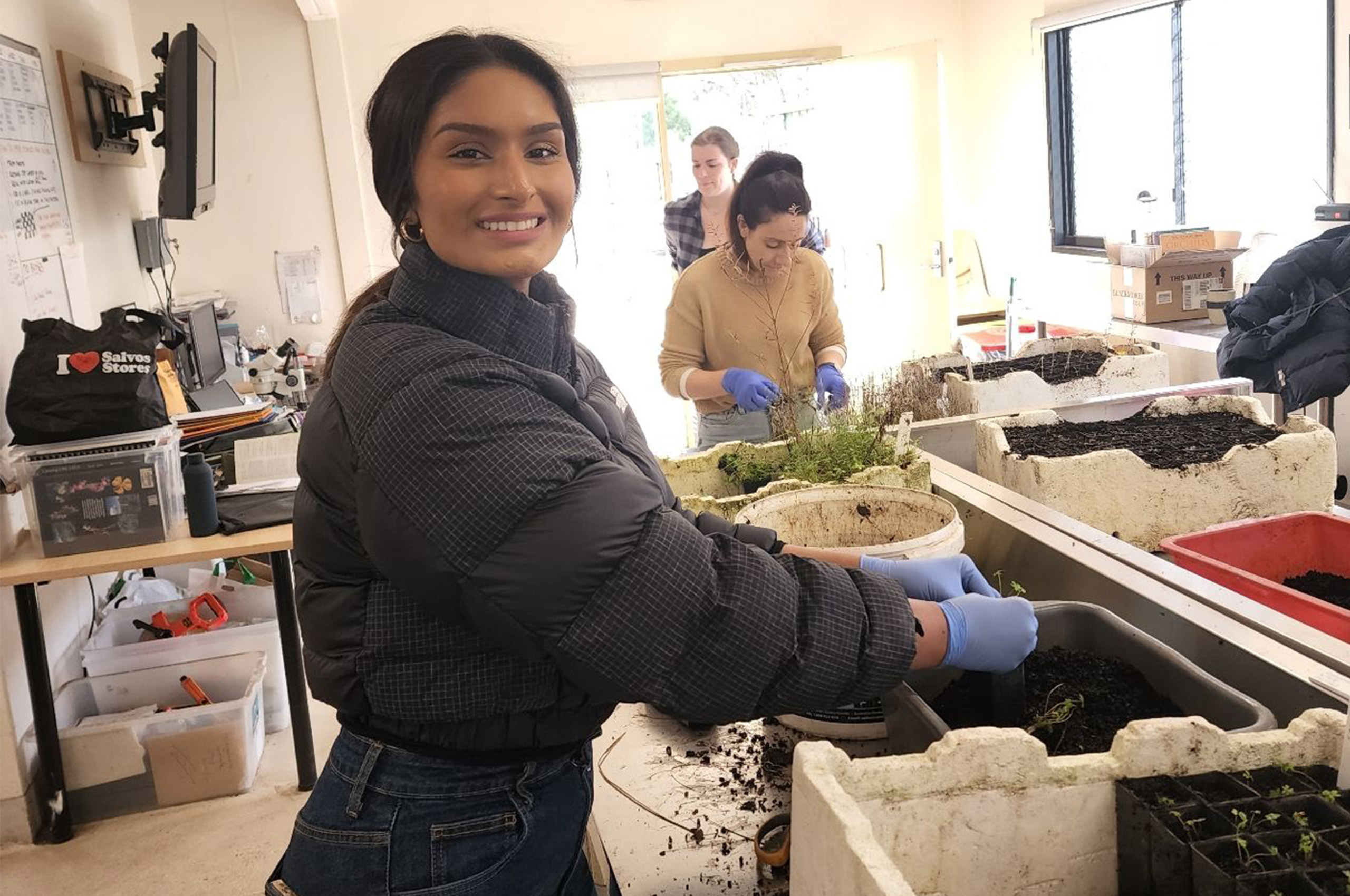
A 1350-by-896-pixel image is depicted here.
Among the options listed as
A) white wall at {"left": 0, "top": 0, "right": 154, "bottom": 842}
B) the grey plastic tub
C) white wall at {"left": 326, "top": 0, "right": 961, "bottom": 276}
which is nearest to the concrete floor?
white wall at {"left": 0, "top": 0, "right": 154, "bottom": 842}

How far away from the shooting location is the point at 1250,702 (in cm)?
107

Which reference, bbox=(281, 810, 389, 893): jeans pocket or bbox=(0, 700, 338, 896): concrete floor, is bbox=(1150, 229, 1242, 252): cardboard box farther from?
bbox=(281, 810, 389, 893): jeans pocket

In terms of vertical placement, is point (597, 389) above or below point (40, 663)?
above

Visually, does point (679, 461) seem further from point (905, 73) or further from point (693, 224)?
point (905, 73)

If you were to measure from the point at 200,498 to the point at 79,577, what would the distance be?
1.40 ft

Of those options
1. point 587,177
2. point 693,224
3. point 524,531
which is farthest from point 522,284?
point 587,177

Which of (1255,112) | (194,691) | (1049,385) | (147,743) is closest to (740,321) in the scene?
(1049,385)

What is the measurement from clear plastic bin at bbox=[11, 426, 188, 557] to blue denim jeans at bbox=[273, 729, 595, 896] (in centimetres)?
184

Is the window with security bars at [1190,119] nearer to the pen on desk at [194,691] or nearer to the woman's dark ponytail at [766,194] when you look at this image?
the woman's dark ponytail at [766,194]

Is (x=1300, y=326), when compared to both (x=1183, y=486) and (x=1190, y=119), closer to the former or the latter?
(x=1183, y=486)

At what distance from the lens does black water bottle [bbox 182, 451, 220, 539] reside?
2.67 meters

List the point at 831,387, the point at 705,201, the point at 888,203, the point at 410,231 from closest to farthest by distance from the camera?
1. the point at 410,231
2. the point at 831,387
3. the point at 705,201
4. the point at 888,203

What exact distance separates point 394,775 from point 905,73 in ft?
17.8

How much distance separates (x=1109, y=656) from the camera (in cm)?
129
